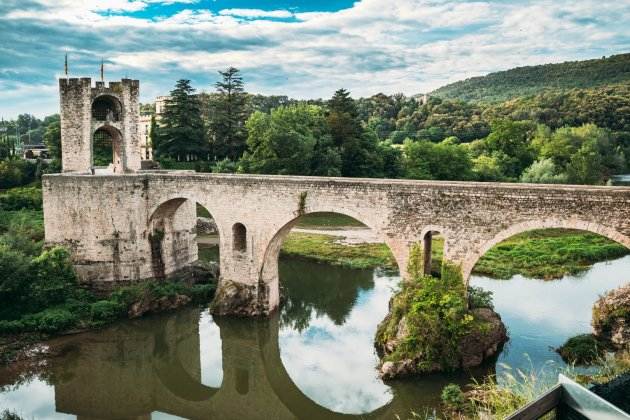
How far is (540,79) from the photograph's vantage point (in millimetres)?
113438

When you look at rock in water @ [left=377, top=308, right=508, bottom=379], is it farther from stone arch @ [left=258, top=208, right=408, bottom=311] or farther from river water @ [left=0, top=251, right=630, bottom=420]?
stone arch @ [left=258, top=208, right=408, bottom=311]

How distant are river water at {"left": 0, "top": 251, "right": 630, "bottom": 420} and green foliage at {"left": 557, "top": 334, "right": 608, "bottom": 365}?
0.41m

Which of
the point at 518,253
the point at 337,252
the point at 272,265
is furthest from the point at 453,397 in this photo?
the point at 337,252

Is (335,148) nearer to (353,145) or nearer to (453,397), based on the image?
(353,145)

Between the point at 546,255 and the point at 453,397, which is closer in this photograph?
the point at 453,397

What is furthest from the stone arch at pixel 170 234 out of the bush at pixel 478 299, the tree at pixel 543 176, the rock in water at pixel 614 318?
the tree at pixel 543 176

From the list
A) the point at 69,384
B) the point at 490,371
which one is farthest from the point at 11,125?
the point at 490,371

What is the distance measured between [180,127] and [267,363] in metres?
26.0

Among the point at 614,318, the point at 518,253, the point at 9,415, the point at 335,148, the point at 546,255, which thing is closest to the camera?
the point at 9,415

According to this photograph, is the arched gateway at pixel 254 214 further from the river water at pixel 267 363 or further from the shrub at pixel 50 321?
the shrub at pixel 50 321

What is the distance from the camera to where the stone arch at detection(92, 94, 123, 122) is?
2177cm

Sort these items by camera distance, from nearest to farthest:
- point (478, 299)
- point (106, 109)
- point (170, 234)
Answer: point (478, 299)
point (170, 234)
point (106, 109)

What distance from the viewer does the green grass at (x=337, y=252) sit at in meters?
25.6

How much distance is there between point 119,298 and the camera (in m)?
19.3
